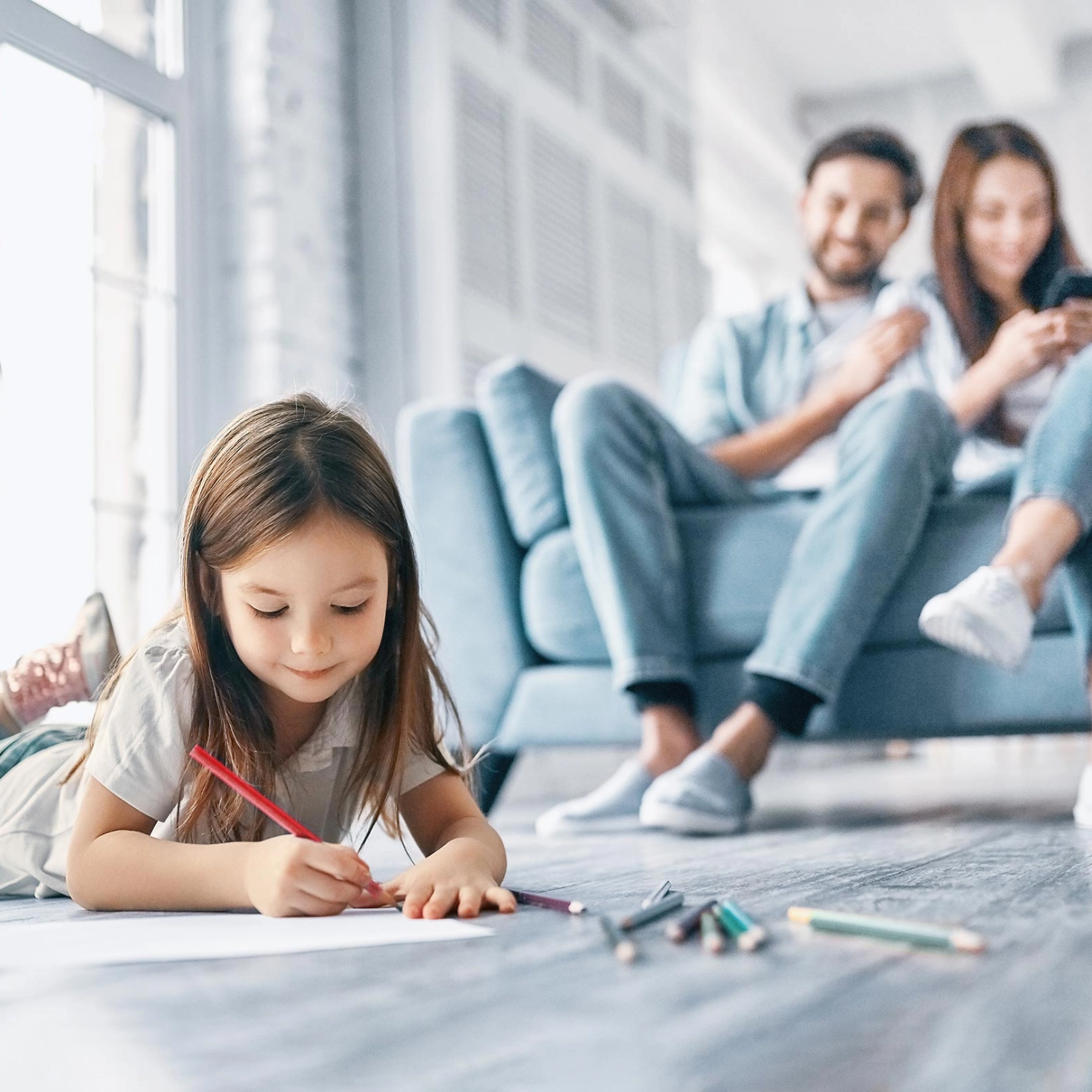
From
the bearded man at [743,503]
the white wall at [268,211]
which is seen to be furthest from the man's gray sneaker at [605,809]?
the white wall at [268,211]

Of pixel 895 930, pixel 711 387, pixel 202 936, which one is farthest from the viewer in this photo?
pixel 711 387

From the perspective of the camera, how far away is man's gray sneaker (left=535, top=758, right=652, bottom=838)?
156cm

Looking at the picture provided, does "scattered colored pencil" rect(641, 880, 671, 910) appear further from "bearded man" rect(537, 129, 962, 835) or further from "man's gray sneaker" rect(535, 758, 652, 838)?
"man's gray sneaker" rect(535, 758, 652, 838)

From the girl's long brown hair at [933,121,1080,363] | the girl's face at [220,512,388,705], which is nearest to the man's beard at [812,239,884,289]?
the girl's long brown hair at [933,121,1080,363]

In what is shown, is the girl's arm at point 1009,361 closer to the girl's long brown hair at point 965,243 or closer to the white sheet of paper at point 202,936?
the girl's long brown hair at point 965,243

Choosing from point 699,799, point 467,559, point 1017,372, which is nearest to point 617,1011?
point 699,799

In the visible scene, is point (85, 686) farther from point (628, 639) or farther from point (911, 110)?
point (911, 110)

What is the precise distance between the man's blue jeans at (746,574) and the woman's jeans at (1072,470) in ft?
0.46

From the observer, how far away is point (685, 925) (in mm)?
717

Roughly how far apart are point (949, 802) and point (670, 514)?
72 centimetres

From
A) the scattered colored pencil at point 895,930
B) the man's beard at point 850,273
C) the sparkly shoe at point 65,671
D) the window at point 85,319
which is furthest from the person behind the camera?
the man's beard at point 850,273

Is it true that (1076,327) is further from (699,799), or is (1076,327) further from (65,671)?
(65,671)

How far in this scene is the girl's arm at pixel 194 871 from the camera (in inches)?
31.4

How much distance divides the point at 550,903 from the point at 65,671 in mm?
643
